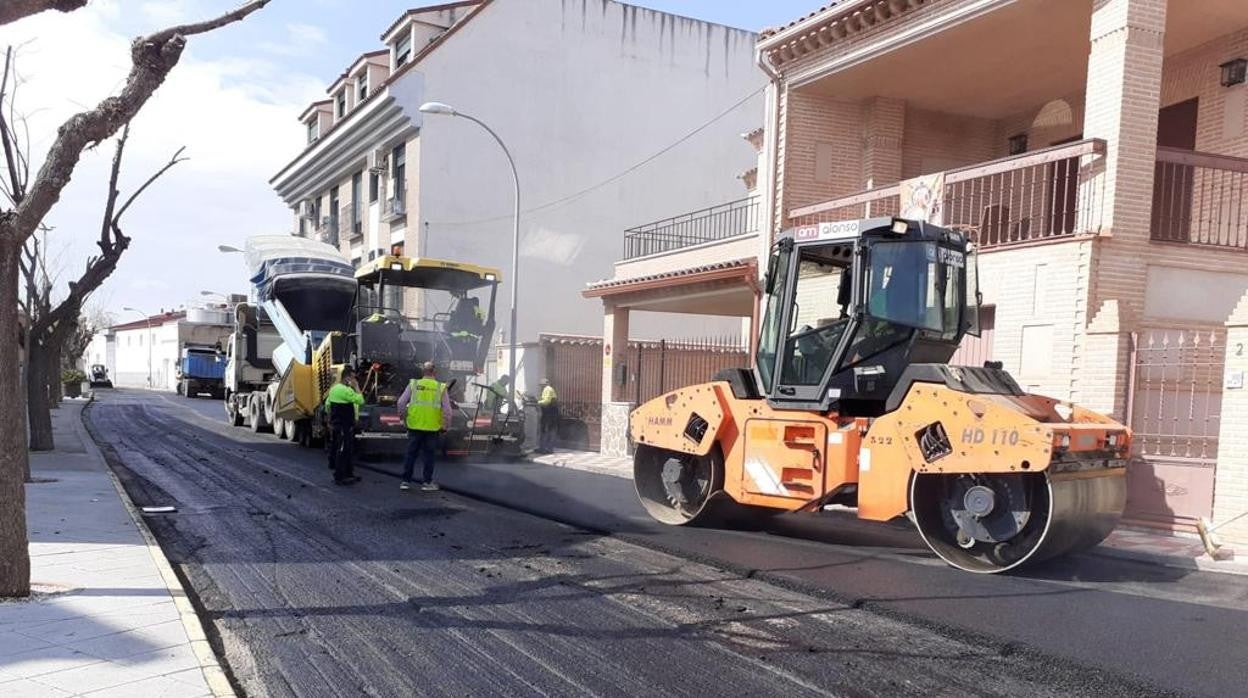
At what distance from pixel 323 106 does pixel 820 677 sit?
3768 centimetres

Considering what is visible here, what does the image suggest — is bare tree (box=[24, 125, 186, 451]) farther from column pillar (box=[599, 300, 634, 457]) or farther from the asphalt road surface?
column pillar (box=[599, 300, 634, 457])

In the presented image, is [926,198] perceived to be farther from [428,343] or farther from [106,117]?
[106,117]

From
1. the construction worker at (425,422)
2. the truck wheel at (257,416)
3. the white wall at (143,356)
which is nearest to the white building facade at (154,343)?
the white wall at (143,356)

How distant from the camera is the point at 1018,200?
13.7m

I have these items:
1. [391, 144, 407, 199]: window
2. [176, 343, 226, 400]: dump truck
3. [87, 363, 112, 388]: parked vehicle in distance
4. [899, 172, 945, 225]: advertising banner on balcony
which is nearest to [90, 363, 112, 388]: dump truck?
[87, 363, 112, 388]: parked vehicle in distance

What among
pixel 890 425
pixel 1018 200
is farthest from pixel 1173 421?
pixel 1018 200

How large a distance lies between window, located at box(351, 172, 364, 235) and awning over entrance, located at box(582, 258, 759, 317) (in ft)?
52.7

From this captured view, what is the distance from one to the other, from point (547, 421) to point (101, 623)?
42.6 feet

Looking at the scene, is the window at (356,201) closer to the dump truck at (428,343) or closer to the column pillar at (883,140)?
the dump truck at (428,343)

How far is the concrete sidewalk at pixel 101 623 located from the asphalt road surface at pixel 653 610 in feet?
0.76

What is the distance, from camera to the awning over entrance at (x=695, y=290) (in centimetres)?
1477

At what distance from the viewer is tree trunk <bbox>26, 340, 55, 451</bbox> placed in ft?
47.8

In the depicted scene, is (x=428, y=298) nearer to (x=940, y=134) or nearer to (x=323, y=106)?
(x=940, y=134)

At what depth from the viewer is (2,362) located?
18.4 feet
